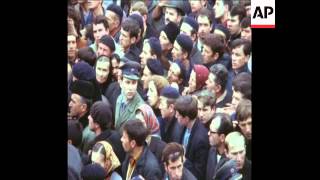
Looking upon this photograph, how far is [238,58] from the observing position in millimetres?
3746

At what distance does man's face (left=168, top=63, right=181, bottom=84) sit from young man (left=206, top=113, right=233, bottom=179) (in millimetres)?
279

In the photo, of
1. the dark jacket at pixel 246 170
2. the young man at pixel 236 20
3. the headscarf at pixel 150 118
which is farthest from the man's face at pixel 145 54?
the dark jacket at pixel 246 170

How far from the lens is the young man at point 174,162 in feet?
12.4

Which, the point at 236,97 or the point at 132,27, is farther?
the point at 132,27

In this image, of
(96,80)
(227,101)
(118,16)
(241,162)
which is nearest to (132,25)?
(118,16)

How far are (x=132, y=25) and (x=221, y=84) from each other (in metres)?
0.55

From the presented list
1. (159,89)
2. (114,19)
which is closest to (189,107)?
(159,89)

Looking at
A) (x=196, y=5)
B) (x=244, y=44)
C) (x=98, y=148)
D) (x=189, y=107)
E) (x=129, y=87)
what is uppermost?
(x=196, y=5)

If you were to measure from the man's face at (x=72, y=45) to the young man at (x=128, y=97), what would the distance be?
273 mm

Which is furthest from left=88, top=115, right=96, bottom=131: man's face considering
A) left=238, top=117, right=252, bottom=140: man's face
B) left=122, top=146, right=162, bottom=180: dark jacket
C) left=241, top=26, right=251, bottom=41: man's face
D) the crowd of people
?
left=241, top=26, right=251, bottom=41: man's face

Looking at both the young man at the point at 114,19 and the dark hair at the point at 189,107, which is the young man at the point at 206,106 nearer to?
the dark hair at the point at 189,107

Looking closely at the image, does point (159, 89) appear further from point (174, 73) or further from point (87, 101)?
point (87, 101)

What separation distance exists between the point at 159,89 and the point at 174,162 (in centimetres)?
38

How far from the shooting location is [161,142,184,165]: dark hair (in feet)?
12.4
